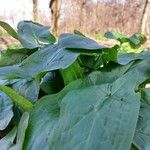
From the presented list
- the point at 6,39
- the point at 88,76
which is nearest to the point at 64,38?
the point at 88,76

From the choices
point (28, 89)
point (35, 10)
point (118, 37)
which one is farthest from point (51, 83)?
point (35, 10)

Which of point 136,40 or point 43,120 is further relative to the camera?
point 136,40

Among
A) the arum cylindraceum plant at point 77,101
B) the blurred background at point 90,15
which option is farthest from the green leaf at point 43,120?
the blurred background at point 90,15

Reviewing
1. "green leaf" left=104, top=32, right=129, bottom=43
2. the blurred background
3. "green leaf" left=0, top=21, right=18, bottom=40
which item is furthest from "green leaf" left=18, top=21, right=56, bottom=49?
the blurred background

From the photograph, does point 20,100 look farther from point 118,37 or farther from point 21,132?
point 118,37

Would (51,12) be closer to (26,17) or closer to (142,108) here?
(26,17)
